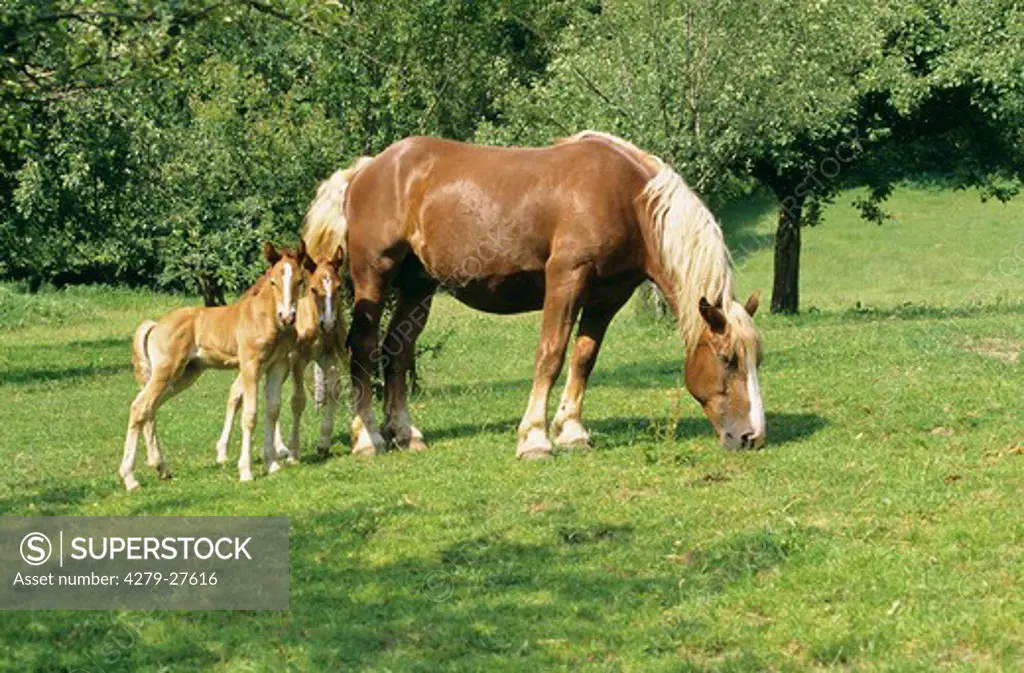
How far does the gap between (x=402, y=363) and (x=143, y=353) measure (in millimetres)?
2660

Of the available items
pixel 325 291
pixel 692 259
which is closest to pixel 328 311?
pixel 325 291

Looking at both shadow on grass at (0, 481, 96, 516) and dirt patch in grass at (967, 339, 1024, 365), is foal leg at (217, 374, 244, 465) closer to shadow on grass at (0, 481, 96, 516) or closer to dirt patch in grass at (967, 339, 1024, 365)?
shadow on grass at (0, 481, 96, 516)

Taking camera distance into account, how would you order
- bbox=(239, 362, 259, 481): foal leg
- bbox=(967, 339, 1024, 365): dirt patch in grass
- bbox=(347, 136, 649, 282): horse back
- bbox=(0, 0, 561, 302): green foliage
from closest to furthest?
bbox=(0, 0, 561, 302): green foliage, bbox=(239, 362, 259, 481): foal leg, bbox=(347, 136, 649, 282): horse back, bbox=(967, 339, 1024, 365): dirt patch in grass

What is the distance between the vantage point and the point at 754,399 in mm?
13633

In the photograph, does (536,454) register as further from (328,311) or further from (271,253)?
(271,253)

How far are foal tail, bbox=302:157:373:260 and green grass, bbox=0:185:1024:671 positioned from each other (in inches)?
80.3

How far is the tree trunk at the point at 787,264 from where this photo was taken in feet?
113

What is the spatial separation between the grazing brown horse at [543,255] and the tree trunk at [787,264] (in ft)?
65.1

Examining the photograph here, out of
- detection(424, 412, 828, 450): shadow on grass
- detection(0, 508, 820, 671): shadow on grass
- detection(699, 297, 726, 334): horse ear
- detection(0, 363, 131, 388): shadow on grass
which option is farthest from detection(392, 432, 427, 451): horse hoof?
detection(0, 363, 131, 388): shadow on grass

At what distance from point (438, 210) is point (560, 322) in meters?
1.76

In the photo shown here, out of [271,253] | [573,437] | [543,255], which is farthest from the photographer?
[573,437]

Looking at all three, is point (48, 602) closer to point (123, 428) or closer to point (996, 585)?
point (996, 585)

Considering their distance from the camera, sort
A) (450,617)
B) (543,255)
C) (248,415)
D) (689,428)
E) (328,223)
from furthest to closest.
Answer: (328,223) < (689,428) < (543,255) < (248,415) < (450,617)

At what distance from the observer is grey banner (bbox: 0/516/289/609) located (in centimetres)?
995
